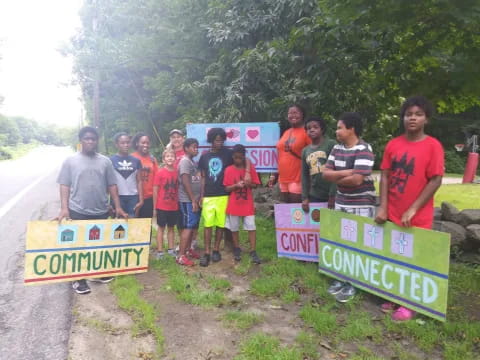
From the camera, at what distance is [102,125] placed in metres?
30.0

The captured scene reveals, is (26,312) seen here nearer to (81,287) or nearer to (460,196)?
(81,287)

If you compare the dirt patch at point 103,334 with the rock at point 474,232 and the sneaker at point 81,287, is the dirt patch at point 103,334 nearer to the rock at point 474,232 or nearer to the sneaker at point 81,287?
the sneaker at point 81,287

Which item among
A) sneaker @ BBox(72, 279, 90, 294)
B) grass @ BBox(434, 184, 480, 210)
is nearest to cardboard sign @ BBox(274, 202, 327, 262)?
sneaker @ BBox(72, 279, 90, 294)

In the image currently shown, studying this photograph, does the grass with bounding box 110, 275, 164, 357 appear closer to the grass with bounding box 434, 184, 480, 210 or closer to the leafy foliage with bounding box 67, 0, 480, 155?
the leafy foliage with bounding box 67, 0, 480, 155

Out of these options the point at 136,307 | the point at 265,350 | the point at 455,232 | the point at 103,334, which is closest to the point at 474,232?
the point at 455,232

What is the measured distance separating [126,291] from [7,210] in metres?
6.42

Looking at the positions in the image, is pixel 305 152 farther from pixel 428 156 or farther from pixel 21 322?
pixel 21 322

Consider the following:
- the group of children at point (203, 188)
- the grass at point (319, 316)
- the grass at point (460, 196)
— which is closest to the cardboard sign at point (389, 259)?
the grass at point (319, 316)

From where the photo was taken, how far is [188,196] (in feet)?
16.8

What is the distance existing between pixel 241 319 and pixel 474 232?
3.51 m

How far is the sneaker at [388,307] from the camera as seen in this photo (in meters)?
3.67

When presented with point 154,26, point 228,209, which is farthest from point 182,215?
point 154,26

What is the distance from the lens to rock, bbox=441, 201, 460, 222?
5.93m

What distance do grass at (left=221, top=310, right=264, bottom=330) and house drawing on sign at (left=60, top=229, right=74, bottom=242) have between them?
186cm
